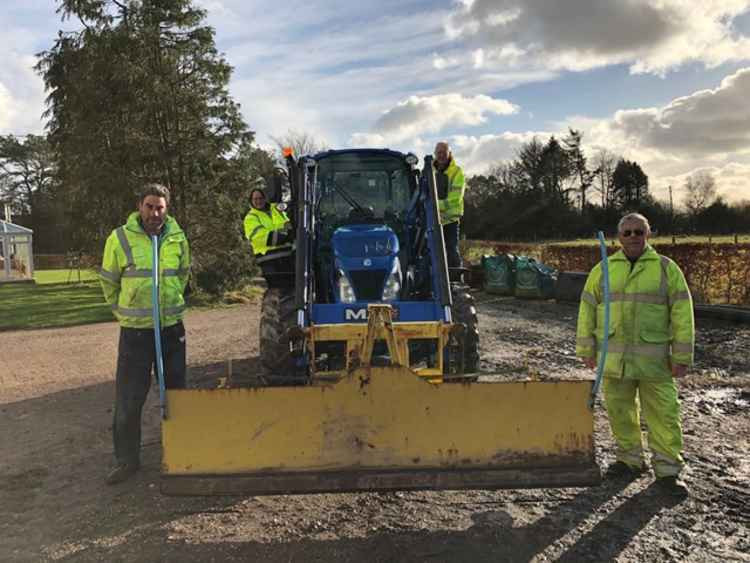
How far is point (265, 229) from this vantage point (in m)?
6.45

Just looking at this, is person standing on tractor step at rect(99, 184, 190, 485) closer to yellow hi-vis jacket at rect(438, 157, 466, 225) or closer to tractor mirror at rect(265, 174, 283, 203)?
tractor mirror at rect(265, 174, 283, 203)

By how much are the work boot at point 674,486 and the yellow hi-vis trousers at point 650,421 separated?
0.03 meters

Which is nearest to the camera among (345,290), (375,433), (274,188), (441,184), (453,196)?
(375,433)

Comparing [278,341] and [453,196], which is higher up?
[453,196]

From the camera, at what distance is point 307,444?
12.1ft

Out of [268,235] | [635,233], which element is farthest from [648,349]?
[268,235]

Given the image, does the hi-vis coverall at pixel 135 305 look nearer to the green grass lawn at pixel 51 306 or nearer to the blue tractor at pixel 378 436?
the blue tractor at pixel 378 436

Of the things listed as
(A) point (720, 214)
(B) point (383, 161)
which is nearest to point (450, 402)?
(B) point (383, 161)

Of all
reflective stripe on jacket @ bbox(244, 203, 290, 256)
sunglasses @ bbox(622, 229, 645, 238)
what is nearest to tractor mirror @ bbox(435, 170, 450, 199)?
reflective stripe on jacket @ bbox(244, 203, 290, 256)

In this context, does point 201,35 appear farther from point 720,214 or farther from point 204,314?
point 720,214

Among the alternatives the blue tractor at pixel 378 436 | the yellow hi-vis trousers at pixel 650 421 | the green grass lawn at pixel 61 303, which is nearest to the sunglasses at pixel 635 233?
the yellow hi-vis trousers at pixel 650 421

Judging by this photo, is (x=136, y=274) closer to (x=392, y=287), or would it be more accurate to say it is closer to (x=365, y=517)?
(x=392, y=287)

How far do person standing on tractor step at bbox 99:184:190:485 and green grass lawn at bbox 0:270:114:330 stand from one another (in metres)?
10.9

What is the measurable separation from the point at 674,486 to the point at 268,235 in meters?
4.34
